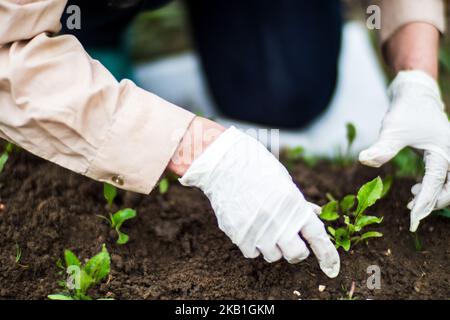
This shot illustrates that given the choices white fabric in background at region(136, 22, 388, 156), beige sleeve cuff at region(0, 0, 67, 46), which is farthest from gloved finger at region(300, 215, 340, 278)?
white fabric in background at region(136, 22, 388, 156)

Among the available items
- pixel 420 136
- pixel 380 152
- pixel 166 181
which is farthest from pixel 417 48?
pixel 166 181

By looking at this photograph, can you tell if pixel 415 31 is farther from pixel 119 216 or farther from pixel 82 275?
pixel 82 275

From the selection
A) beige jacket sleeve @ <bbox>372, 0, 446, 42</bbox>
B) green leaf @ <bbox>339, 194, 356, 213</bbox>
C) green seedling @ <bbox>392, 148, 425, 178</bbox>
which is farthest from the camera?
green seedling @ <bbox>392, 148, 425, 178</bbox>

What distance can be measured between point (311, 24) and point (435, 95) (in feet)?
2.99

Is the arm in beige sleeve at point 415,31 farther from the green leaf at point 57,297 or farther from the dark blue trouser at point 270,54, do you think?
the green leaf at point 57,297

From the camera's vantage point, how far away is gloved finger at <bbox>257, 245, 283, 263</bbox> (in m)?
1.35

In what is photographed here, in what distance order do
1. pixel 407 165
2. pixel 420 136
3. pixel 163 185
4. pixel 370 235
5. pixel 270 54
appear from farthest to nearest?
pixel 270 54
pixel 407 165
pixel 163 185
pixel 420 136
pixel 370 235

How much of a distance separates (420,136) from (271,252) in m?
0.52

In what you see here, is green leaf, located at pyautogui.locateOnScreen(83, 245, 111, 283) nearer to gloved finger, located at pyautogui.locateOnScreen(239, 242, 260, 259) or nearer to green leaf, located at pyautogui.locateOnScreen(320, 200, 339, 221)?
gloved finger, located at pyautogui.locateOnScreen(239, 242, 260, 259)

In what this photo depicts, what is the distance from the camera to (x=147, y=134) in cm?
136

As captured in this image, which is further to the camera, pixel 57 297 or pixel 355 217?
pixel 355 217

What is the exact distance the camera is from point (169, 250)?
5.12 ft

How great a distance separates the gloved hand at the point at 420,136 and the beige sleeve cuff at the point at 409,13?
189mm

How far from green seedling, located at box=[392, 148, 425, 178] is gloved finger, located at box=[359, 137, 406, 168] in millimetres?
337
